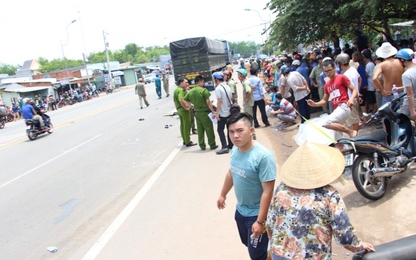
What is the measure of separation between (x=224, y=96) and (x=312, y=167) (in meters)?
5.79

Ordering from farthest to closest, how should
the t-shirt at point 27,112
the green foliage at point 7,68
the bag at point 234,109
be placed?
the green foliage at point 7,68 → the t-shirt at point 27,112 → the bag at point 234,109

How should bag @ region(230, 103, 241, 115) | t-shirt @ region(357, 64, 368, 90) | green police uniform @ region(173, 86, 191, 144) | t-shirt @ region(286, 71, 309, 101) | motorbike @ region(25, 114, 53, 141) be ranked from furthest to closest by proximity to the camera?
motorbike @ region(25, 114, 53, 141), green police uniform @ region(173, 86, 191, 144), t-shirt @ region(286, 71, 309, 101), t-shirt @ region(357, 64, 368, 90), bag @ region(230, 103, 241, 115)

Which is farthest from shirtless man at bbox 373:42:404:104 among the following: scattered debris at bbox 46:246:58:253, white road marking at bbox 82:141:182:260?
scattered debris at bbox 46:246:58:253

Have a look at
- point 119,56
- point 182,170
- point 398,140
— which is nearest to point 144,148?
point 182,170

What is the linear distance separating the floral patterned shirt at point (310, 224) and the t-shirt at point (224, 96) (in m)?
5.70

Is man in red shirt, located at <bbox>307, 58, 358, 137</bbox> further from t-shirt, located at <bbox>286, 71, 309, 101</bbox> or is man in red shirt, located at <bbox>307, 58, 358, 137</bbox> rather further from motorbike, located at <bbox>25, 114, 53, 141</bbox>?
motorbike, located at <bbox>25, 114, 53, 141</bbox>

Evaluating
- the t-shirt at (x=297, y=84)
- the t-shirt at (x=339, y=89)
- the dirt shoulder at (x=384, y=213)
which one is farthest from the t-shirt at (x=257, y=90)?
the dirt shoulder at (x=384, y=213)

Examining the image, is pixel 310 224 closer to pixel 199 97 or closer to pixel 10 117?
pixel 199 97

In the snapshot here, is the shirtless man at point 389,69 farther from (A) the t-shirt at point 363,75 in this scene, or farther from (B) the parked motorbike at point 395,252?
(B) the parked motorbike at point 395,252

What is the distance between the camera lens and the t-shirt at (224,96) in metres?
7.93

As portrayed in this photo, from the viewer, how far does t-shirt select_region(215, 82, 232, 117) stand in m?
7.93

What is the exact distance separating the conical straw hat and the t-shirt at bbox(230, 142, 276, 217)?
0.37 metres

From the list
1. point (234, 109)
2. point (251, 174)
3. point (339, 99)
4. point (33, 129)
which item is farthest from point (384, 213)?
point (33, 129)

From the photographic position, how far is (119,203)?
6.16m
